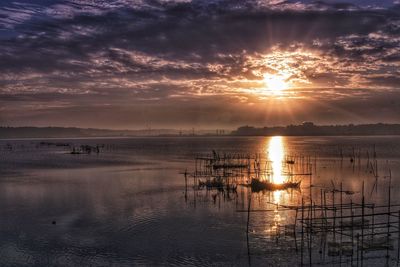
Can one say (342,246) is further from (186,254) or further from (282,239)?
(186,254)

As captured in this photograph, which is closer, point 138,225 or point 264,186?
point 138,225

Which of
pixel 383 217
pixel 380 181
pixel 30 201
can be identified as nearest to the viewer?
pixel 383 217

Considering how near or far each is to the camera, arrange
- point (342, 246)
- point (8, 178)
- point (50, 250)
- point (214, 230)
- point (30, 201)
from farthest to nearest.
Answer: point (8, 178) < point (30, 201) < point (214, 230) < point (50, 250) < point (342, 246)

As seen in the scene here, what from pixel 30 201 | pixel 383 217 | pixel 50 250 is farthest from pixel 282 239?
pixel 30 201

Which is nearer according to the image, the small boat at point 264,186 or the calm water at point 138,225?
the calm water at point 138,225

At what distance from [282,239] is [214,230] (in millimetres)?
4439

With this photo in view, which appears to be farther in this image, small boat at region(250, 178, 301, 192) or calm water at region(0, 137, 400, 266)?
small boat at region(250, 178, 301, 192)

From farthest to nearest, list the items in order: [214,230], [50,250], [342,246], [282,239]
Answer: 1. [214,230]
2. [282,239]
3. [50,250]
4. [342,246]

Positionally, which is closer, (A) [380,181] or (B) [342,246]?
(B) [342,246]

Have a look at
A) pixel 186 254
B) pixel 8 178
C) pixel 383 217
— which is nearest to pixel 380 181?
pixel 383 217

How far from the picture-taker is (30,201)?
36.6 metres

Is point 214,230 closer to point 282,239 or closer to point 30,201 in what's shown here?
point 282,239

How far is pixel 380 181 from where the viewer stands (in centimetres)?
4891

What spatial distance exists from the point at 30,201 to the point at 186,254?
2090cm
